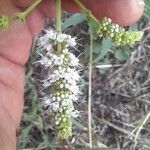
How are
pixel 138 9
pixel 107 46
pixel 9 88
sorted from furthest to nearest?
pixel 107 46, pixel 9 88, pixel 138 9

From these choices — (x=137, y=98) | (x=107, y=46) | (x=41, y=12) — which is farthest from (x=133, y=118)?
(x=41, y=12)

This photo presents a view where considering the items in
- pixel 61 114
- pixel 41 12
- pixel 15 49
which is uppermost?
pixel 41 12

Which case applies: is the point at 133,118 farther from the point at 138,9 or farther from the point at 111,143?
the point at 138,9

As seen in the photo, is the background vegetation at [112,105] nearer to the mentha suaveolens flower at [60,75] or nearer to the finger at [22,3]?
the finger at [22,3]

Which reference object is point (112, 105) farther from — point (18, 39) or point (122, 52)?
point (18, 39)

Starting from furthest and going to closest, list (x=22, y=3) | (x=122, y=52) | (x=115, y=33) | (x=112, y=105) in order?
(x=112, y=105), (x=122, y=52), (x=22, y=3), (x=115, y=33)

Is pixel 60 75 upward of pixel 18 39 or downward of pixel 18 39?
downward

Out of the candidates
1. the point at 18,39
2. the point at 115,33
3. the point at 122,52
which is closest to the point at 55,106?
the point at 115,33

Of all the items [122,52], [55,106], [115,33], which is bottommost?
[55,106]
